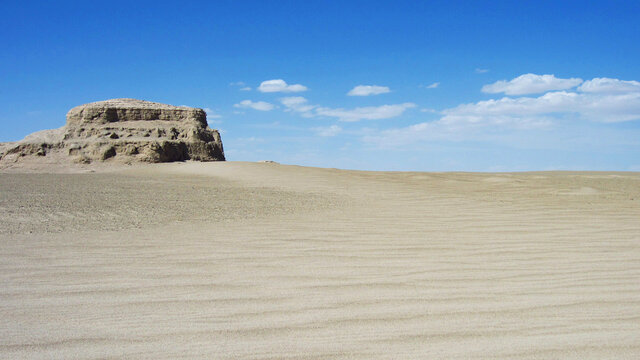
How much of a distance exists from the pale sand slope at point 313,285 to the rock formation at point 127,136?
21.2 metres

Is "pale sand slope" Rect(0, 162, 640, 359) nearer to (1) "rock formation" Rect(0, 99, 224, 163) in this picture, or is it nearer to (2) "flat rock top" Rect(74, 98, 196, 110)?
(1) "rock formation" Rect(0, 99, 224, 163)

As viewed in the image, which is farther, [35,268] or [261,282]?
[35,268]

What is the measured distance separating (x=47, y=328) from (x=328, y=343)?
1.45m

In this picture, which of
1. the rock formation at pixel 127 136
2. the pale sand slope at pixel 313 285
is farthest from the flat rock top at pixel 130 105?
the pale sand slope at pixel 313 285

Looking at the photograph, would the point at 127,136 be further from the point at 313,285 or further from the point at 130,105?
the point at 313,285

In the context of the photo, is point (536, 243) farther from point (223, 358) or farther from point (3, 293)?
point (3, 293)

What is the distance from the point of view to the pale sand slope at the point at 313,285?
2357mm

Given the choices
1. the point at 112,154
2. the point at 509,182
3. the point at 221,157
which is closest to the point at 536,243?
the point at 509,182

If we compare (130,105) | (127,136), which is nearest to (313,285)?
(127,136)

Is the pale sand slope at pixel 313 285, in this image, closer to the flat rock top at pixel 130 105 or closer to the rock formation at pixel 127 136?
the rock formation at pixel 127 136

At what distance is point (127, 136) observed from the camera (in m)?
29.2

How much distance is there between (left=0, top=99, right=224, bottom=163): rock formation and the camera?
26734 millimetres

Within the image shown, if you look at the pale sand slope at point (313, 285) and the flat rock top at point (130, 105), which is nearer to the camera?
the pale sand slope at point (313, 285)

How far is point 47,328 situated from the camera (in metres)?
2.48
